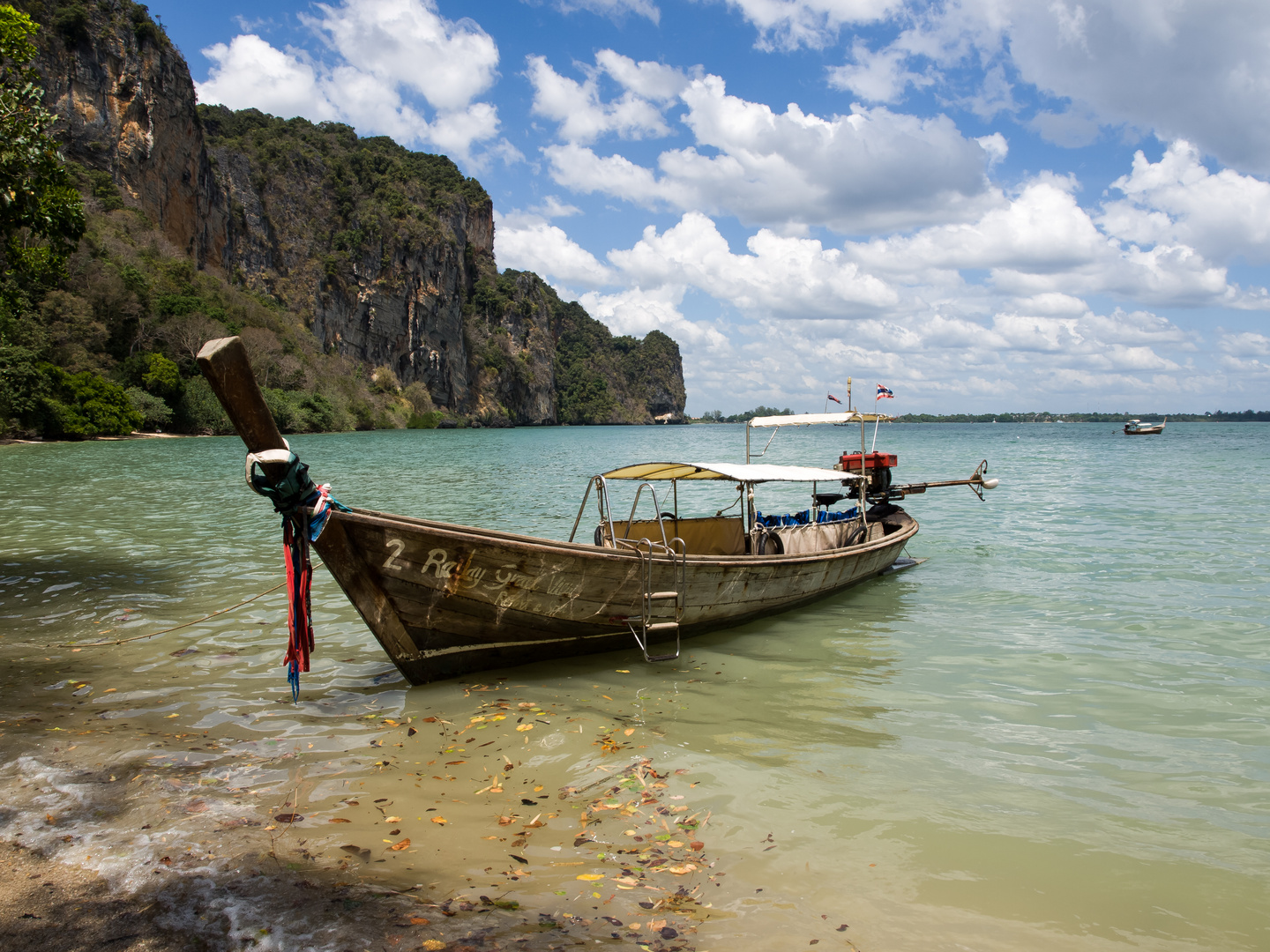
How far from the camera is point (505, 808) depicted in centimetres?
445

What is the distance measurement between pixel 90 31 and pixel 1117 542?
265ft

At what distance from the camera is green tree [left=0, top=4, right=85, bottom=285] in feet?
25.4

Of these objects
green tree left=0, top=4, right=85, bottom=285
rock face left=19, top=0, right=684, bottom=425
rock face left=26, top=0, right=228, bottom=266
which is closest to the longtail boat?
green tree left=0, top=4, right=85, bottom=285

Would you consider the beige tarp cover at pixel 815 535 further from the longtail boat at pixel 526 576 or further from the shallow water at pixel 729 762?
the shallow water at pixel 729 762

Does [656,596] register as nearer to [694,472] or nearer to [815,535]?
[694,472]

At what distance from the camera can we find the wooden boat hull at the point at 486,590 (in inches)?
231

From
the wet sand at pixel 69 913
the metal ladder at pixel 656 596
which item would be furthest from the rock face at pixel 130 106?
the wet sand at pixel 69 913

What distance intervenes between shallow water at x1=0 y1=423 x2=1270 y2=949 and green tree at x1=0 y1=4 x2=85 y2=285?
4.16m

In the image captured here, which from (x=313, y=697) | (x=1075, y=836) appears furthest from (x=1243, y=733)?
(x=313, y=697)

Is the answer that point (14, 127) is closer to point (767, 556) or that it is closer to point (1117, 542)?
point (767, 556)

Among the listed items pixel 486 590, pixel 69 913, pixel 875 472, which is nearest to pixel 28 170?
pixel 486 590

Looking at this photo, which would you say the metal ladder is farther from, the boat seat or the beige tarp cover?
the beige tarp cover

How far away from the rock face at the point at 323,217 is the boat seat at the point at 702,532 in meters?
67.3

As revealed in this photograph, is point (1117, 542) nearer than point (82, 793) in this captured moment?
No
